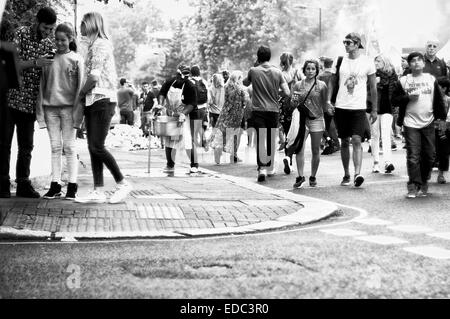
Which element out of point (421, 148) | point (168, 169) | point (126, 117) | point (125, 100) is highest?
point (125, 100)

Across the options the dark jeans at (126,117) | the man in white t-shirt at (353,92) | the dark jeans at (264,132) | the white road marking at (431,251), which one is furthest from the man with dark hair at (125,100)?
the white road marking at (431,251)

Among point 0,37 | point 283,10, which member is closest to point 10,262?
point 0,37

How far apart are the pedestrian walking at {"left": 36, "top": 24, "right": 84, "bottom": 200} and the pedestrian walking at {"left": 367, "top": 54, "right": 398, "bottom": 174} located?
6.14 m

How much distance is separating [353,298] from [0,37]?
20.2 feet

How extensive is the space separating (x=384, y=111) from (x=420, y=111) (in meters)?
3.45

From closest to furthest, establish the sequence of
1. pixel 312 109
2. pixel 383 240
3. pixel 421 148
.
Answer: pixel 383 240
pixel 421 148
pixel 312 109

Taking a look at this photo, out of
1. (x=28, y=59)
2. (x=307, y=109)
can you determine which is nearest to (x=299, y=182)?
(x=307, y=109)

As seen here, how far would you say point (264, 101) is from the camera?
1399 cm

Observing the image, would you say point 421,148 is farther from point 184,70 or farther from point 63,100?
point 184,70

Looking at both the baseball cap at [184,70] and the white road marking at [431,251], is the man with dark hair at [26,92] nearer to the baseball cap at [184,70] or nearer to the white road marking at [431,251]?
the white road marking at [431,251]

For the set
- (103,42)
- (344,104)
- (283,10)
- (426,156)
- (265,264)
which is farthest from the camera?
(283,10)

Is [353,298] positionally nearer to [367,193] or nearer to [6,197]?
[6,197]

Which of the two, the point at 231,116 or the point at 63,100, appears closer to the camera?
the point at 63,100
